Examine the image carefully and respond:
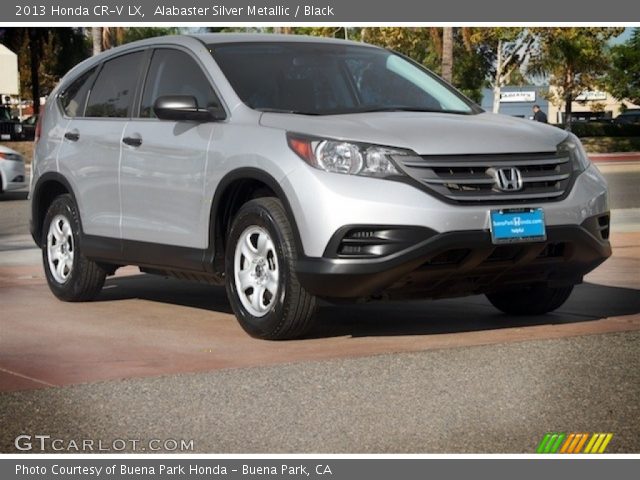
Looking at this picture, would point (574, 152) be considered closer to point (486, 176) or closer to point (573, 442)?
point (486, 176)

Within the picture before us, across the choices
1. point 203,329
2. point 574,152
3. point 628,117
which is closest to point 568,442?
point 574,152

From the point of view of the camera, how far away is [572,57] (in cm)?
6231

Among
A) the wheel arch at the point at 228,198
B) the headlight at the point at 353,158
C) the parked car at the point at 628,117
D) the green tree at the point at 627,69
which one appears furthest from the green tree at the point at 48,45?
the headlight at the point at 353,158

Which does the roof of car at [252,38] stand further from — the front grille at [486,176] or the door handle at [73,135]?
the front grille at [486,176]

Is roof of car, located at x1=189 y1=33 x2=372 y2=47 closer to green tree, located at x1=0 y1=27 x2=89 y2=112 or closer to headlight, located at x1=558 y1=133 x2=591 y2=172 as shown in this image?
headlight, located at x1=558 y1=133 x2=591 y2=172

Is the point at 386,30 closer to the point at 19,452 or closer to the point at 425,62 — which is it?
the point at 425,62

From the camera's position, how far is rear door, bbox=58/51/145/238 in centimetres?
938

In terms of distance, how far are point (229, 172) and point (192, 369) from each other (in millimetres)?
1471

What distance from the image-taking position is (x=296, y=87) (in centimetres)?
864

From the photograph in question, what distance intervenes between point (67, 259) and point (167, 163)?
1.66 meters

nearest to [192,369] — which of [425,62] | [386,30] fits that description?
[386,30]

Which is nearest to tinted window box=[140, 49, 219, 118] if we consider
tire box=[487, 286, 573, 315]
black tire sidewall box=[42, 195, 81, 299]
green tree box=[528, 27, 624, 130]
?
black tire sidewall box=[42, 195, 81, 299]

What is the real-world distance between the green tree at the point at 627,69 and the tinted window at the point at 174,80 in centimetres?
5018

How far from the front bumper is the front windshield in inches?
46.8
